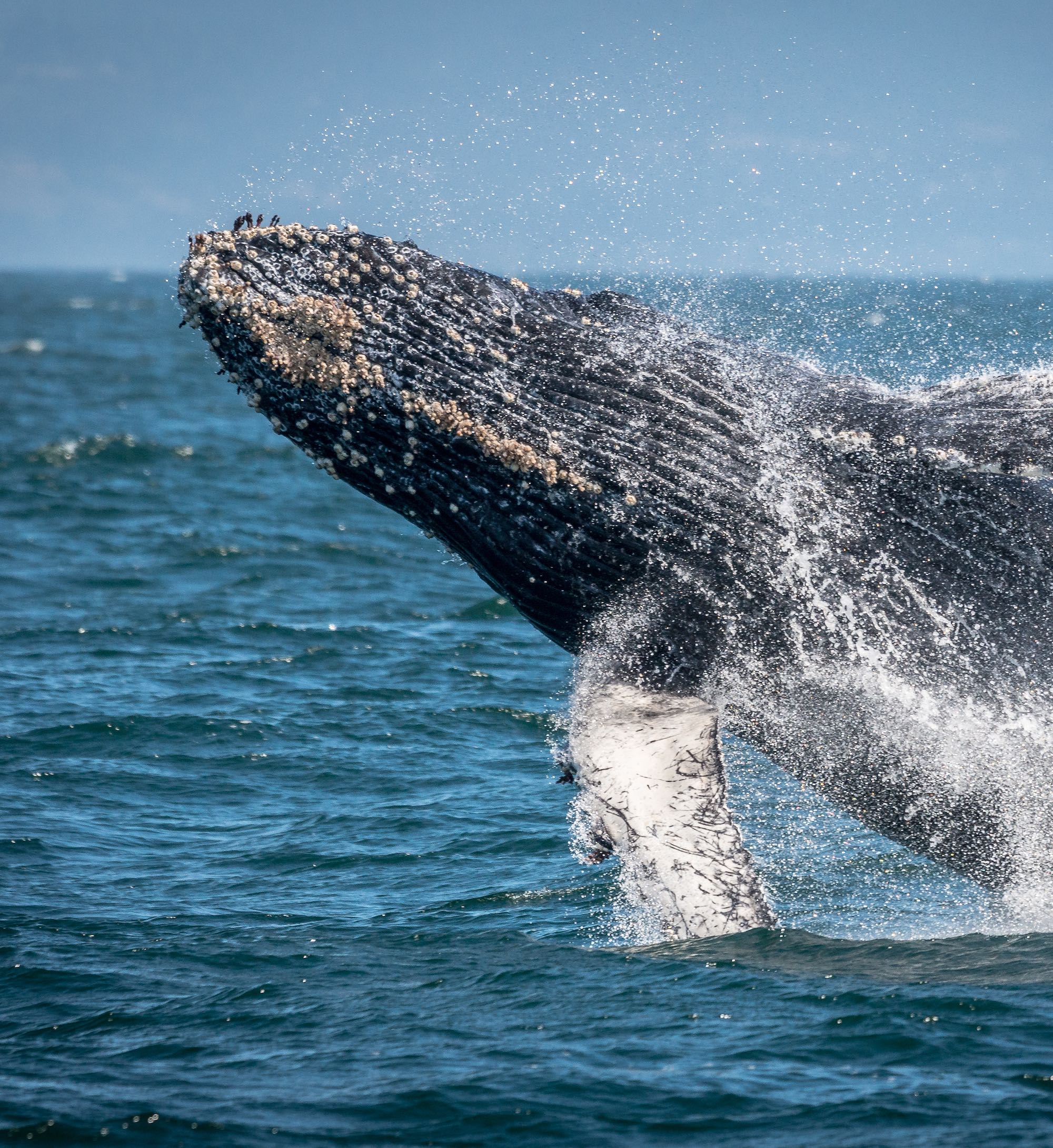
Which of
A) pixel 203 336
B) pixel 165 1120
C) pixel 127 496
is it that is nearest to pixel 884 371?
pixel 127 496

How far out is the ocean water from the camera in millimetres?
6309

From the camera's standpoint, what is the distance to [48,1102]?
256 inches

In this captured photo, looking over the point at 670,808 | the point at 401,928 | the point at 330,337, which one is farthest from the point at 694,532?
the point at 401,928

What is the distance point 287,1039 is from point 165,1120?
1.04 metres

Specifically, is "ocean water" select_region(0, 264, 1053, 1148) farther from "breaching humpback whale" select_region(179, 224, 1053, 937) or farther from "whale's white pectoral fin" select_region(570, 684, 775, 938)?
"breaching humpback whale" select_region(179, 224, 1053, 937)

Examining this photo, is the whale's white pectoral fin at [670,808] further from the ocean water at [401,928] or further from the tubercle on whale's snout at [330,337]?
the tubercle on whale's snout at [330,337]

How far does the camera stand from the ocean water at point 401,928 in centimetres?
631

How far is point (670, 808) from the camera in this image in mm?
7770

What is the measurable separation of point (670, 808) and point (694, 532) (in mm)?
1545

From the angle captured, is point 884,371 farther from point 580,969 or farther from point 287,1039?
point 287,1039

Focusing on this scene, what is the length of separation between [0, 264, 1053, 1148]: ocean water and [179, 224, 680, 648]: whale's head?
1209mm

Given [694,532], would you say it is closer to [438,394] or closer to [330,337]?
[438,394]

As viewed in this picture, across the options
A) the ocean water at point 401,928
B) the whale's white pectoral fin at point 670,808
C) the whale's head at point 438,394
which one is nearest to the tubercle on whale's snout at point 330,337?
the whale's head at point 438,394

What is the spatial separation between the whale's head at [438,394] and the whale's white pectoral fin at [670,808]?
0.68 metres
